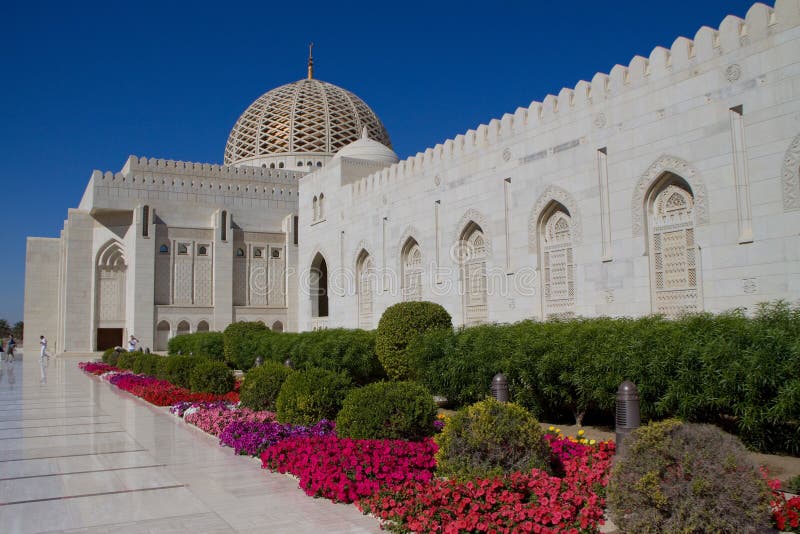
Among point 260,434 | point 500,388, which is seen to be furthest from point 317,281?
point 500,388

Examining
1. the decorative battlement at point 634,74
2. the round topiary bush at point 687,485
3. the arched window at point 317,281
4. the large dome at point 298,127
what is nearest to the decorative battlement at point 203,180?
the large dome at point 298,127

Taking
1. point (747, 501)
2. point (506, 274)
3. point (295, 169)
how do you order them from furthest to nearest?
point (295, 169)
point (506, 274)
point (747, 501)

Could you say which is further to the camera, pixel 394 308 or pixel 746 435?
pixel 394 308

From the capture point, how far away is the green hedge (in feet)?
18.4

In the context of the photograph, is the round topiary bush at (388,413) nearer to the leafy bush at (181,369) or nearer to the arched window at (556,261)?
the leafy bush at (181,369)

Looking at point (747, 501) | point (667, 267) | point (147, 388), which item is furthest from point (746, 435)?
point (147, 388)

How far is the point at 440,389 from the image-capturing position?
366 inches

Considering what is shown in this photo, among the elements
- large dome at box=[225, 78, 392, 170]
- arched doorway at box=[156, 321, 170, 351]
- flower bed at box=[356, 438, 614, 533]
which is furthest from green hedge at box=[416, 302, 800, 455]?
large dome at box=[225, 78, 392, 170]

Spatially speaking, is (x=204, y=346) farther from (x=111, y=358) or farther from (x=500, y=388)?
(x=500, y=388)

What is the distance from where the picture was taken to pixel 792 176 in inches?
344

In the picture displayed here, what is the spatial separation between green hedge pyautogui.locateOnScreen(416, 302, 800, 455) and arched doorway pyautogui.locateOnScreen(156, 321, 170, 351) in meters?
20.0

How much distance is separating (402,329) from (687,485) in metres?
8.07

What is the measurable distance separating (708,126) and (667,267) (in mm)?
2241

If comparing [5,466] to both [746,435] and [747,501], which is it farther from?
[746,435]
